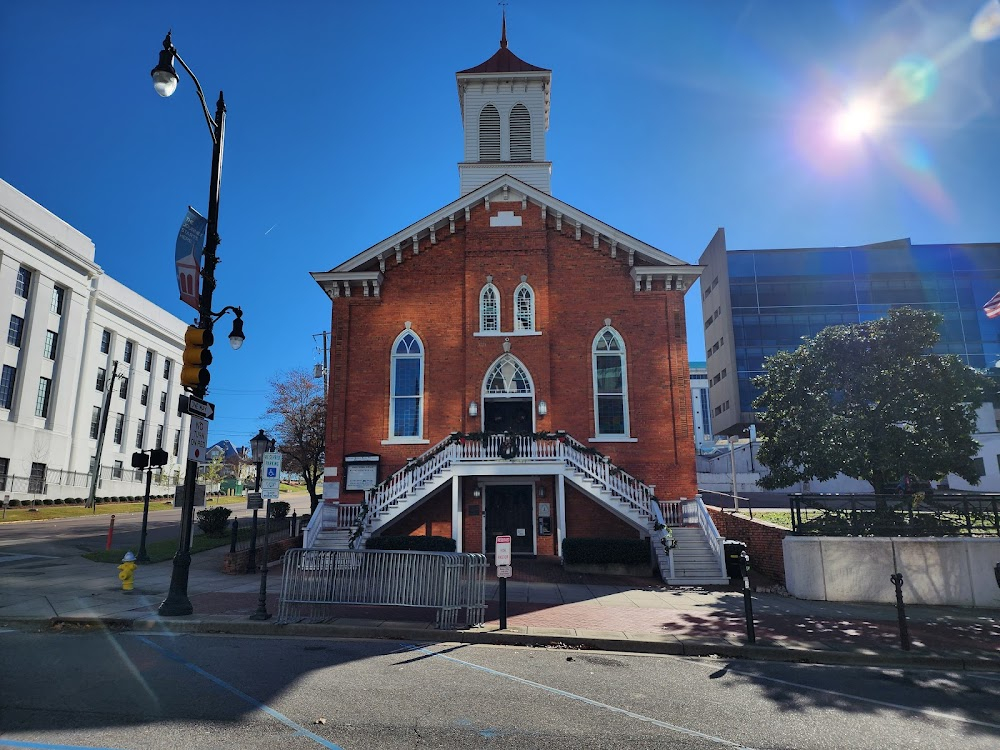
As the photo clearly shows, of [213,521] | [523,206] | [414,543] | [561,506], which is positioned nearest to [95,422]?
[213,521]

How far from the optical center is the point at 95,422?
46.5 m

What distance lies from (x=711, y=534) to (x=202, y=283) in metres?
14.2

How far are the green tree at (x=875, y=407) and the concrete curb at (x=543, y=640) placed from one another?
Answer: 23.3 ft

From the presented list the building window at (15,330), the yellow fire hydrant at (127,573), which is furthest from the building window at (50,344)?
the yellow fire hydrant at (127,573)

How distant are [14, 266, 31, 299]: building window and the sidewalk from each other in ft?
105

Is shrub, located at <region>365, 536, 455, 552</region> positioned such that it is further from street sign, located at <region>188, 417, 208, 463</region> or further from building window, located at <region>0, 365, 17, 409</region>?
building window, located at <region>0, 365, 17, 409</region>

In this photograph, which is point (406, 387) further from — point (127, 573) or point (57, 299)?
point (57, 299)

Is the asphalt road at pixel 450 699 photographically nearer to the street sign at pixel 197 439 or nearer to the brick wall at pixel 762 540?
the street sign at pixel 197 439

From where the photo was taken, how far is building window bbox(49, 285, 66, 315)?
41375 millimetres

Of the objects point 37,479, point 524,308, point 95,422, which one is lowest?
point 37,479

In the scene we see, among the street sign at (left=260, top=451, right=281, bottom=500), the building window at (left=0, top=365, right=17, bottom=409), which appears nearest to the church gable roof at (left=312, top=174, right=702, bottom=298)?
the street sign at (left=260, top=451, right=281, bottom=500)

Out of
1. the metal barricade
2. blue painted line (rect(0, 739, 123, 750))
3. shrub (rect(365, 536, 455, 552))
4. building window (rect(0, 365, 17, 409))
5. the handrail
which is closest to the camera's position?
blue painted line (rect(0, 739, 123, 750))

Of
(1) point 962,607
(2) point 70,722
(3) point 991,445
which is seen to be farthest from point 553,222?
(3) point 991,445

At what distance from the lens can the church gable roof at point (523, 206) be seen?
21.2 meters
